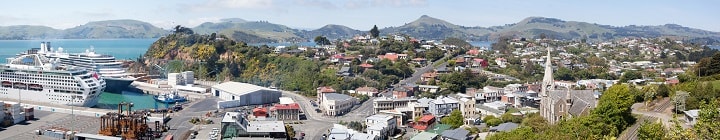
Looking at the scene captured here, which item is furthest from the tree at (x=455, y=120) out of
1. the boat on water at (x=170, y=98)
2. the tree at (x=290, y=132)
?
the boat on water at (x=170, y=98)

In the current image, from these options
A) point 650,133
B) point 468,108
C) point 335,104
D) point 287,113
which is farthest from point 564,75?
point 650,133

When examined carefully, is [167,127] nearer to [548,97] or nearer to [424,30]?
[548,97]

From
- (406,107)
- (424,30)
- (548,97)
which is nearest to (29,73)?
(406,107)

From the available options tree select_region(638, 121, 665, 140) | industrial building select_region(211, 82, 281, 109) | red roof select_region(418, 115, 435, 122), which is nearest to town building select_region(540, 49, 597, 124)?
red roof select_region(418, 115, 435, 122)

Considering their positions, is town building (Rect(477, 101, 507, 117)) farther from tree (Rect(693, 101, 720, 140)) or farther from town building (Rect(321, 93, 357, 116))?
tree (Rect(693, 101, 720, 140))

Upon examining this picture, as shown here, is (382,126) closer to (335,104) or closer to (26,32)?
(335,104)

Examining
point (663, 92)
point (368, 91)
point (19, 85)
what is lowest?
point (368, 91)
